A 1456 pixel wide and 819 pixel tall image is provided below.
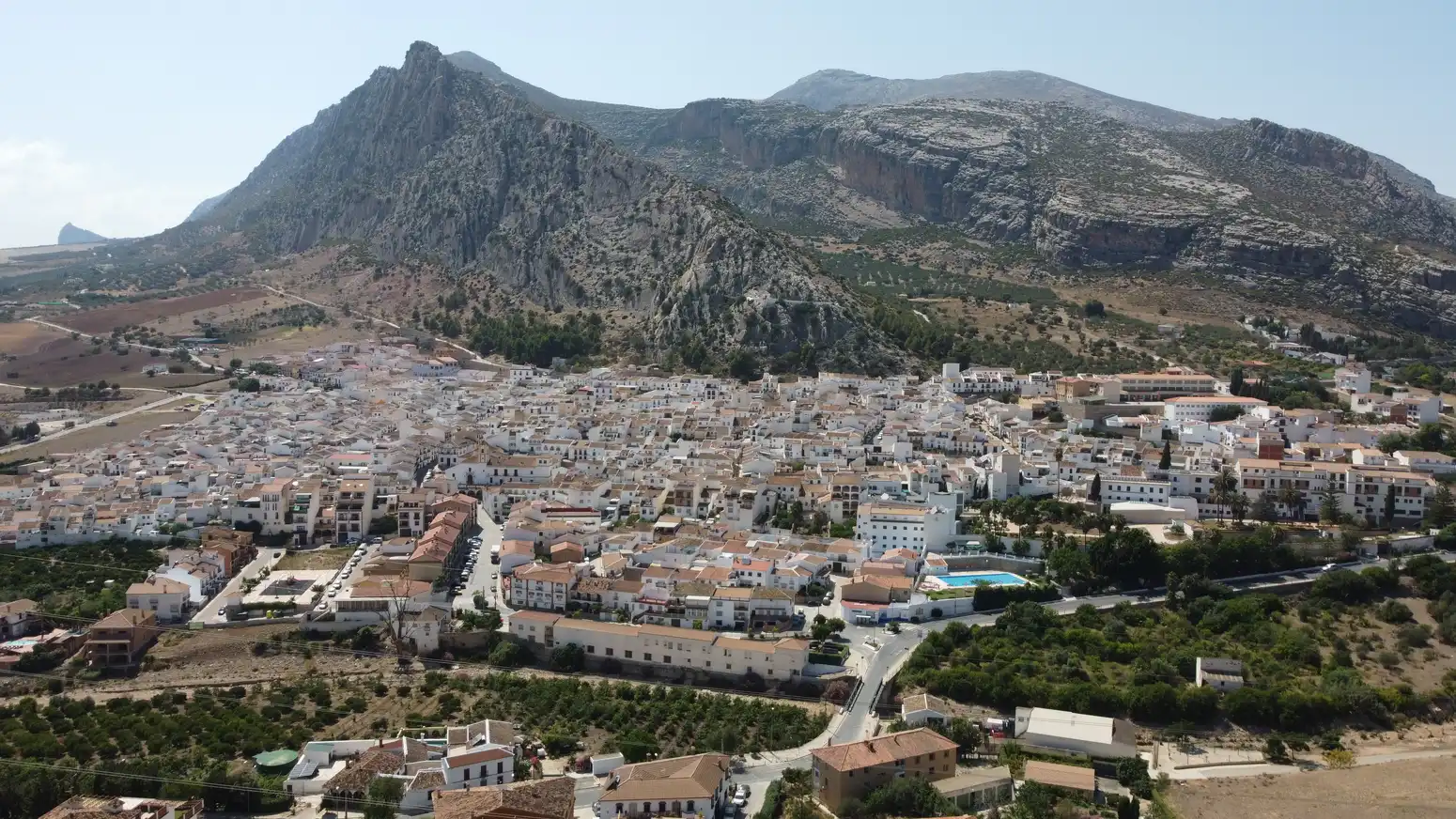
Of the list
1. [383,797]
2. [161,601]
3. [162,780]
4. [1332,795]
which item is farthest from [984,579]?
[161,601]

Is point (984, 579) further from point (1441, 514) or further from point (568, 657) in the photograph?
point (1441, 514)

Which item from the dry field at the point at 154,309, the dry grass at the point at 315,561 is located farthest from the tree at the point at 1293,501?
the dry field at the point at 154,309

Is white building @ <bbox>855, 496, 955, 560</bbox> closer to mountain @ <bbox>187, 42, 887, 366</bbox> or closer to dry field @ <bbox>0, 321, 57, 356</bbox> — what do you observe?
mountain @ <bbox>187, 42, 887, 366</bbox>

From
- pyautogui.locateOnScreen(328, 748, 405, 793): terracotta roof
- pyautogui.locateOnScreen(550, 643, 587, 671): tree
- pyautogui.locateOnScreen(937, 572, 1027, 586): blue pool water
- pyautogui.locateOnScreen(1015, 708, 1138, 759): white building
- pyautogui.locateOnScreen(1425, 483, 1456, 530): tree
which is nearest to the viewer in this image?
pyautogui.locateOnScreen(328, 748, 405, 793): terracotta roof

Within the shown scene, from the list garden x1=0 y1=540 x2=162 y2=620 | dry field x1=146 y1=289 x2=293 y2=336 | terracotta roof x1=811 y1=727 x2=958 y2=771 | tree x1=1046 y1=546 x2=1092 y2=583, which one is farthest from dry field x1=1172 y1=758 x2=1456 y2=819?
dry field x1=146 y1=289 x2=293 y2=336

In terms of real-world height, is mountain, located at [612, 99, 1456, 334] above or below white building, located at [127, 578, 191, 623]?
above
